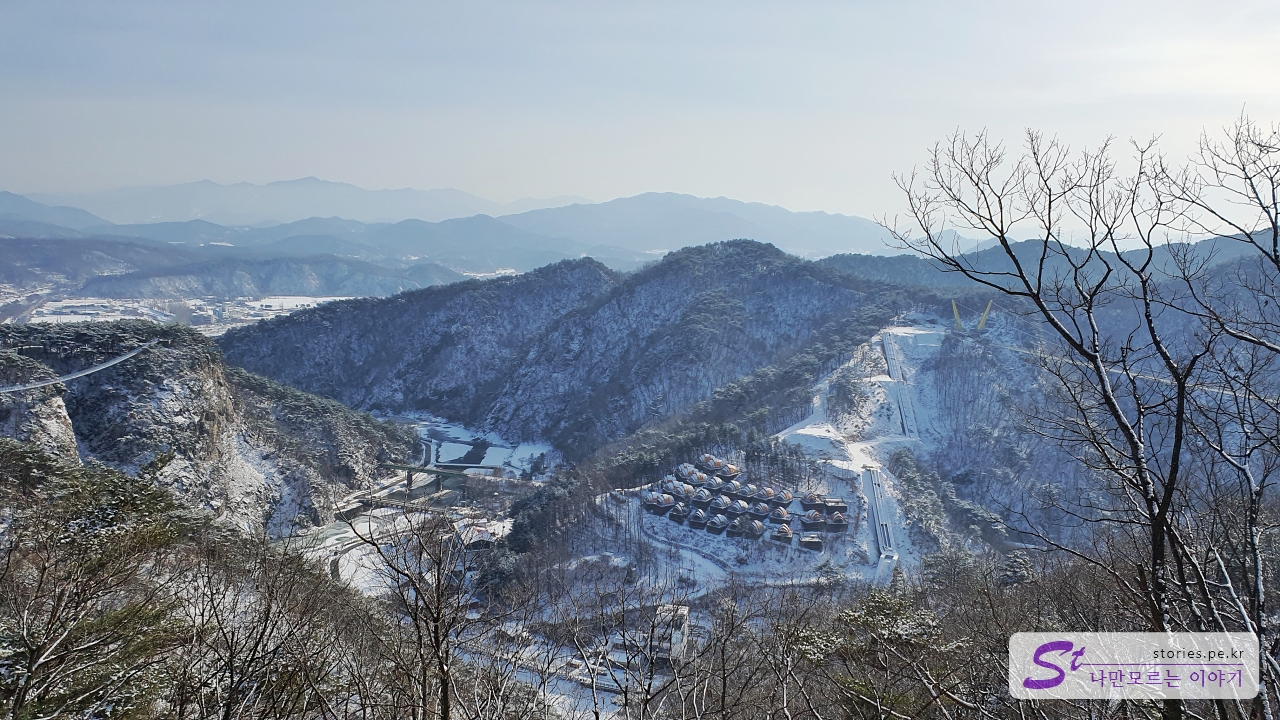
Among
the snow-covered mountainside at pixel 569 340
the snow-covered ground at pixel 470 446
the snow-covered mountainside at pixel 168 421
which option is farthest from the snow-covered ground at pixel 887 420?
the snow-covered mountainside at pixel 168 421

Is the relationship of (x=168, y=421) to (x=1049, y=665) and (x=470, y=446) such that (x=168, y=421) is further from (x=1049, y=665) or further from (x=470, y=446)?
(x=1049, y=665)

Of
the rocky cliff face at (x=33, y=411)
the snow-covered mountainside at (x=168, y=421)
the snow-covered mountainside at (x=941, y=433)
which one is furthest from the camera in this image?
the snow-covered mountainside at (x=941, y=433)

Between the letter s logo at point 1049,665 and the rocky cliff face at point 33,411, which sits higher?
the letter s logo at point 1049,665

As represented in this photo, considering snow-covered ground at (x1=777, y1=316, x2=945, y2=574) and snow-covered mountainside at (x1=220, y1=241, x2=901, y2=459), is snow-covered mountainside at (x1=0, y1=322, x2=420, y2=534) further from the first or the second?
snow-covered ground at (x1=777, y1=316, x2=945, y2=574)

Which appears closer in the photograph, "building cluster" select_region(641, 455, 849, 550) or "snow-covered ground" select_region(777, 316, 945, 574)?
"building cluster" select_region(641, 455, 849, 550)

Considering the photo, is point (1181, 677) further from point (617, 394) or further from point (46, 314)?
point (46, 314)

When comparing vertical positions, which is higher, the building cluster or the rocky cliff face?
the rocky cliff face

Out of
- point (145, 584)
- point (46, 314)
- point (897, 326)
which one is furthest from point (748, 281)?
point (46, 314)

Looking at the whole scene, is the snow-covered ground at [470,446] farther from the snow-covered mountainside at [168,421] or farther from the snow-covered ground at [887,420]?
the snow-covered ground at [887,420]

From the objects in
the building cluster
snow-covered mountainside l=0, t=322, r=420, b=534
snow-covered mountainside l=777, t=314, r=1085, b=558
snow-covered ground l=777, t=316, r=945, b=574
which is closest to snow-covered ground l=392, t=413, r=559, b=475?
snow-covered mountainside l=0, t=322, r=420, b=534
